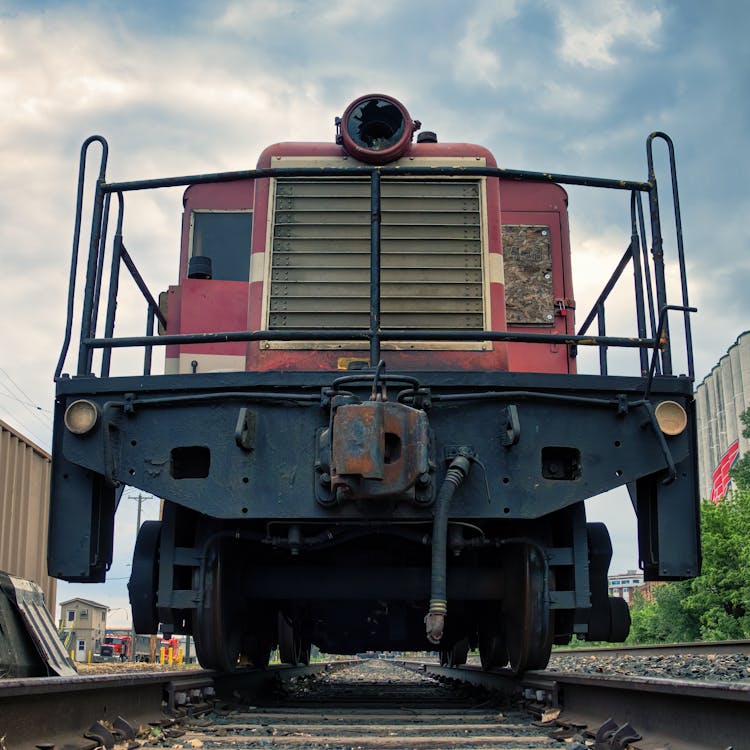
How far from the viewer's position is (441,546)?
4113 millimetres

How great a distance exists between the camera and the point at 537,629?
15.2ft

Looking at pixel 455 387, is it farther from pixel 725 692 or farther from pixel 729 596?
pixel 729 596

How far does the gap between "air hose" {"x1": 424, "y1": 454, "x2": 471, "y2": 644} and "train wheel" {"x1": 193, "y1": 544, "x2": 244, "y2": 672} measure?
1.11 meters

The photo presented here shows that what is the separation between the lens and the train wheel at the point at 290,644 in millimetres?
6821

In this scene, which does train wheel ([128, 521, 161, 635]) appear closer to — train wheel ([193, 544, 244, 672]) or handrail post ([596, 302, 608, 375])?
train wheel ([193, 544, 244, 672])

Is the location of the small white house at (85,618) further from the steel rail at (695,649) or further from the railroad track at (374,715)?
the railroad track at (374,715)

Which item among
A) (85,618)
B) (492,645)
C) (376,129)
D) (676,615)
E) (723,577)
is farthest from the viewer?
(85,618)

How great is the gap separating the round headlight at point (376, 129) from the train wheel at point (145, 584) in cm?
233

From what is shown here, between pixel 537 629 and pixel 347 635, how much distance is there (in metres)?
2.22

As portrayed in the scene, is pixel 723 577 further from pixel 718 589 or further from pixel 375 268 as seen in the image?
pixel 375 268

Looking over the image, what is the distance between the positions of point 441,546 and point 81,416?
1.82 m

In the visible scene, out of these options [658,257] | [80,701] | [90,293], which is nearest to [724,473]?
[658,257]

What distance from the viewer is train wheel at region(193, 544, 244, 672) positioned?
182 inches

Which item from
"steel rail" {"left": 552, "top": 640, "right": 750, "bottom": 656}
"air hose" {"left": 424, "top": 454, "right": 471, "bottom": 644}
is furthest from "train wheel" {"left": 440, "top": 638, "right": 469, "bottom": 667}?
"air hose" {"left": 424, "top": 454, "right": 471, "bottom": 644}
